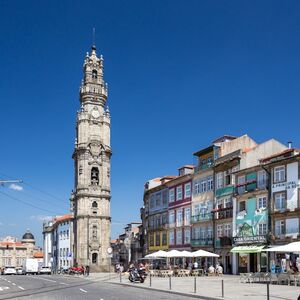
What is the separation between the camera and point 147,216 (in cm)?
7350

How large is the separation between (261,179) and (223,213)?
717 centimetres

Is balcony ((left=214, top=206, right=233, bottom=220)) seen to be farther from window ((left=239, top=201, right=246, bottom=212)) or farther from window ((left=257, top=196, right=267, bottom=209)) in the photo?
window ((left=257, top=196, right=267, bottom=209))

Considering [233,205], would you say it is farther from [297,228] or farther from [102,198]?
[102,198]

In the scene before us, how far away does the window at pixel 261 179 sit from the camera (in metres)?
47.2

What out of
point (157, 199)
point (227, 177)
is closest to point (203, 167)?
point (227, 177)

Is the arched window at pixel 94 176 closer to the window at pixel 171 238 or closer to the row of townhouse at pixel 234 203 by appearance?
the row of townhouse at pixel 234 203

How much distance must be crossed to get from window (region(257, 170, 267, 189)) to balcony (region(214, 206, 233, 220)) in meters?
5.11

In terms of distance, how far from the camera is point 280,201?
45.1 metres

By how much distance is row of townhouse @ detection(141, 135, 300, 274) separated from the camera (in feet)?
147

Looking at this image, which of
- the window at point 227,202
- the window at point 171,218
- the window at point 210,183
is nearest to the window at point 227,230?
the window at point 227,202

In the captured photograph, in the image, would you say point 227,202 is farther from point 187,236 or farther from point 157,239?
point 157,239

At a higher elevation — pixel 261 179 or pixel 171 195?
pixel 261 179


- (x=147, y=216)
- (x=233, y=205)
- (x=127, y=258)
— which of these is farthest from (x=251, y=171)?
(x=127, y=258)

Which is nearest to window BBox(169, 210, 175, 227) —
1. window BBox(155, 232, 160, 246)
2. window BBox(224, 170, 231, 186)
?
window BBox(155, 232, 160, 246)
